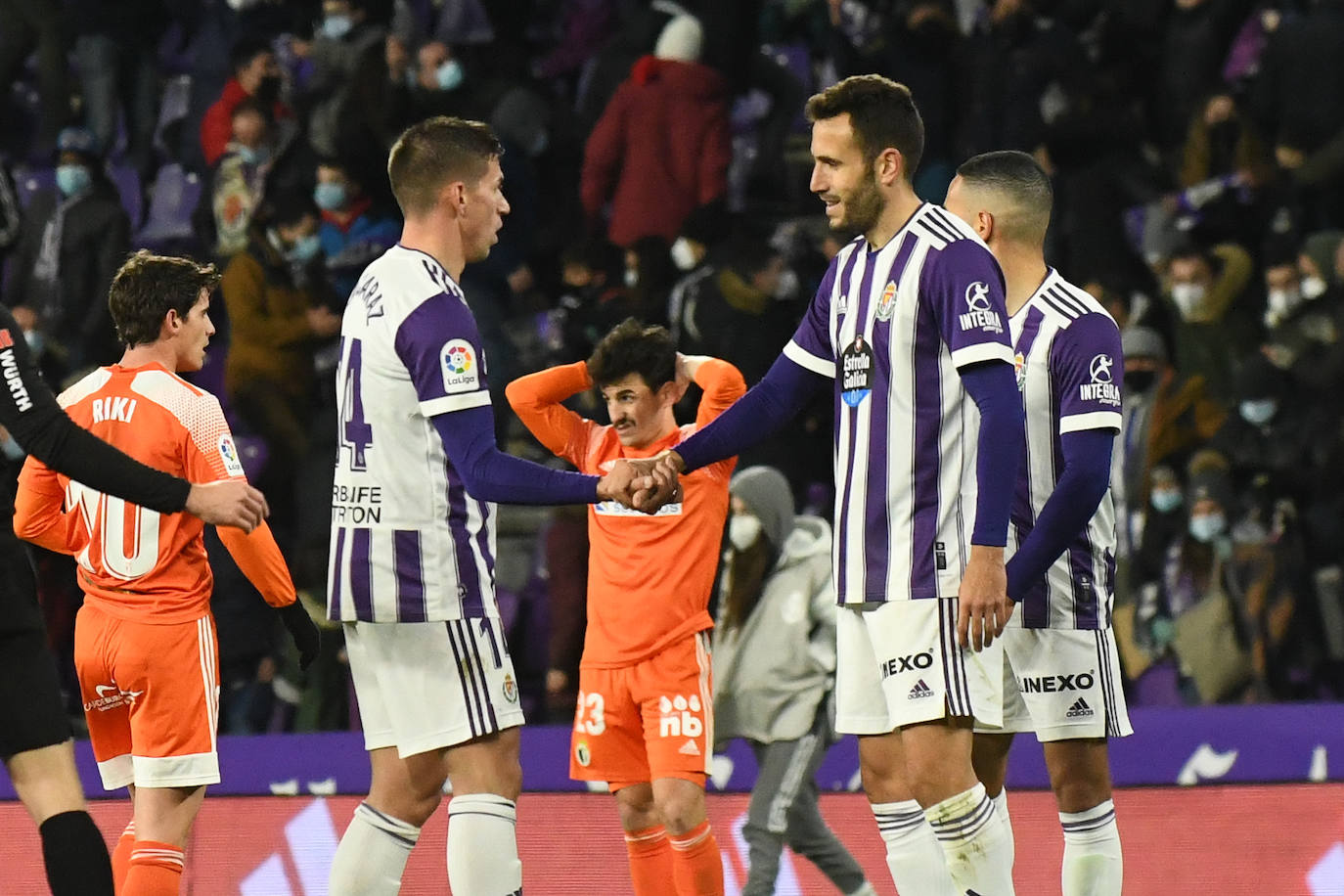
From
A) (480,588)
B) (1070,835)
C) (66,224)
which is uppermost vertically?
(66,224)

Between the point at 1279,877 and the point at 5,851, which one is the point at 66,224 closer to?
the point at 5,851

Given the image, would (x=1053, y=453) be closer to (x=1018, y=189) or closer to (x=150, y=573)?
(x=1018, y=189)

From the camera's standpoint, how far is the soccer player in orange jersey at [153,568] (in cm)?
519

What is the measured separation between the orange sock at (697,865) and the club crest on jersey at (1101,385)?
5.76 ft

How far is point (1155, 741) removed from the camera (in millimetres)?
5953

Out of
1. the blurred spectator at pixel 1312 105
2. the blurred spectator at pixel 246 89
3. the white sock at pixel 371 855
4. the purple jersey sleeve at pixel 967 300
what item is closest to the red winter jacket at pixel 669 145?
the blurred spectator at pixel 246 89

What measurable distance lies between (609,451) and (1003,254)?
1586 mm

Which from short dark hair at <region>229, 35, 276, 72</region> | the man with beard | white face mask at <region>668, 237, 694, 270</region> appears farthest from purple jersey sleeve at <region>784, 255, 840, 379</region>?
short dark hair at <region>229, 35, 276, 72</region>

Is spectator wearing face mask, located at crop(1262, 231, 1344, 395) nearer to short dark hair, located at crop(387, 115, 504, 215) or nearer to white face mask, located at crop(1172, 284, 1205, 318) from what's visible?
white face mask, located at crop(1172, 284, 1205, 318)

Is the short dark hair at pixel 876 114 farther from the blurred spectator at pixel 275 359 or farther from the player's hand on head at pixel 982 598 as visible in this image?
the blurred spectator at pixel 275 359

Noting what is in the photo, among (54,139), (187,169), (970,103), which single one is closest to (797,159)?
(970,103)

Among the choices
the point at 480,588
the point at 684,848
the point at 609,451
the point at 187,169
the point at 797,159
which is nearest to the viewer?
the point at 480,588

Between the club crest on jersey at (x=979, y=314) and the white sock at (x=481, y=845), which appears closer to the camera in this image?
the club crest on jersey at (x=979, y=314)

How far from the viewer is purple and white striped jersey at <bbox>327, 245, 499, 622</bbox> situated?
4.54 meters
